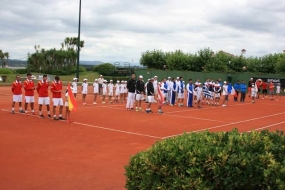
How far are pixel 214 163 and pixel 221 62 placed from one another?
48.2 m

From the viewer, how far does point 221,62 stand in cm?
5103

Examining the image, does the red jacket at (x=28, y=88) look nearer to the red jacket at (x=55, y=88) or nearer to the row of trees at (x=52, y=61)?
the red jacket at (x=55, y=88)

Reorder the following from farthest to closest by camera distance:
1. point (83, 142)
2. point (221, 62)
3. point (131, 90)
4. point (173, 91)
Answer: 1. point (221, 62)
2. point (173, 91)
3. point (131, 90)
4. point (83, 142)

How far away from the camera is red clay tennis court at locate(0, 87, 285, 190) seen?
7891 millimetres

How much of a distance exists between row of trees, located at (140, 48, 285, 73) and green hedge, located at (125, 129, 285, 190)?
44.3 meters

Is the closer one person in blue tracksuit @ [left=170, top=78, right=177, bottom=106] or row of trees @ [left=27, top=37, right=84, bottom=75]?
person in blue tracksuit @ [left=170, top=78, right=177, bottom=106]

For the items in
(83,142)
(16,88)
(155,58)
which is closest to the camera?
(83,142)

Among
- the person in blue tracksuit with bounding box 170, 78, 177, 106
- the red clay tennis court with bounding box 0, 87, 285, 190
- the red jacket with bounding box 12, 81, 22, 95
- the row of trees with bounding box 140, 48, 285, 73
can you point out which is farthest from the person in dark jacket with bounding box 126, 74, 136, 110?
the row of trees with bounding box 140, 48, 285, 73

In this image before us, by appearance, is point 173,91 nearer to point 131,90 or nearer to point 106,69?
point 131,90

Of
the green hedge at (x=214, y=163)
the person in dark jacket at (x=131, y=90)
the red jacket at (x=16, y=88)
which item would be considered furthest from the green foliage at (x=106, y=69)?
the green hedge at (x=214, y=163)

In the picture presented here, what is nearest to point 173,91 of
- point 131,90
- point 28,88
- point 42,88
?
point 131,90

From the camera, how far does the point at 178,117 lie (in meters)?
19.1

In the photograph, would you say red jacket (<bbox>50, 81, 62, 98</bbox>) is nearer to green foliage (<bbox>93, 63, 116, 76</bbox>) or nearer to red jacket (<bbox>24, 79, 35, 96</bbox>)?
red jacket (<bbox>24, 79, 35, 96</bbox>)

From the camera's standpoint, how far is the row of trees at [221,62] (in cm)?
4991
